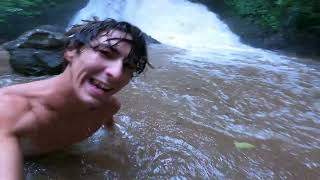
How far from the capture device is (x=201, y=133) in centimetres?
279

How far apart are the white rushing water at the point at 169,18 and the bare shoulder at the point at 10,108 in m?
8.17

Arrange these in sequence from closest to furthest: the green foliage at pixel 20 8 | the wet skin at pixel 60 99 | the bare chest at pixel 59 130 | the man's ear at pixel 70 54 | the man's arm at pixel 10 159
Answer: the man's arm at pixel 10 159 < the wet skin at pixel 60 99 < the man's ear at pixel 70 54 < the bare chest at pixel 59 130 < the green foliage at pixel 20 8

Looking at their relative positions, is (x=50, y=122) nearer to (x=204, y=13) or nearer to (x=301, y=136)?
(x=301, y=136)

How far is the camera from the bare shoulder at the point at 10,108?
5.43 feet

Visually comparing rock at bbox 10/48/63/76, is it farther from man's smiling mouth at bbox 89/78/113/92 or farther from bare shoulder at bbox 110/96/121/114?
man's smiling mouth at bbox 89/78/113/92

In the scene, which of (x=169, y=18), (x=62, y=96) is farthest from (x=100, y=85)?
(x=169, y=18)

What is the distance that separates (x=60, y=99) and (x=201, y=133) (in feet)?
3.92

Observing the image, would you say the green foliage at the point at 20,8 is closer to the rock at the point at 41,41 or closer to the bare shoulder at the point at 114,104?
the rock at the point at 41,41

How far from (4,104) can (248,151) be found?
4.73ft

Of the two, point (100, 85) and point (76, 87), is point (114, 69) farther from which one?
point (76, 87)

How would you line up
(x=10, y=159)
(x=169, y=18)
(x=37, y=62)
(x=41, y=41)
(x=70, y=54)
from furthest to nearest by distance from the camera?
(x=169, y=18), (x=41, y=41), (x=37, y=62), (x=70, y=54), (x=10, y=159)

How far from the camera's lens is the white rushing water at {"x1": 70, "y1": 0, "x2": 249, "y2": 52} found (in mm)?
10484

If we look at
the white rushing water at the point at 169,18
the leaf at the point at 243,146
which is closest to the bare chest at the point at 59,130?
the leaf at the point at 243,146

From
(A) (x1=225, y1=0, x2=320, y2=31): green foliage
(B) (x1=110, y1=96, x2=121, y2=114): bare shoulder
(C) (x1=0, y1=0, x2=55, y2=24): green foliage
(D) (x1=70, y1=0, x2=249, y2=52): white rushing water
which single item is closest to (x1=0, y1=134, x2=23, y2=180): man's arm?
(B) (x1=110, y1=96, x2=121, y2=114): bare shoulder
